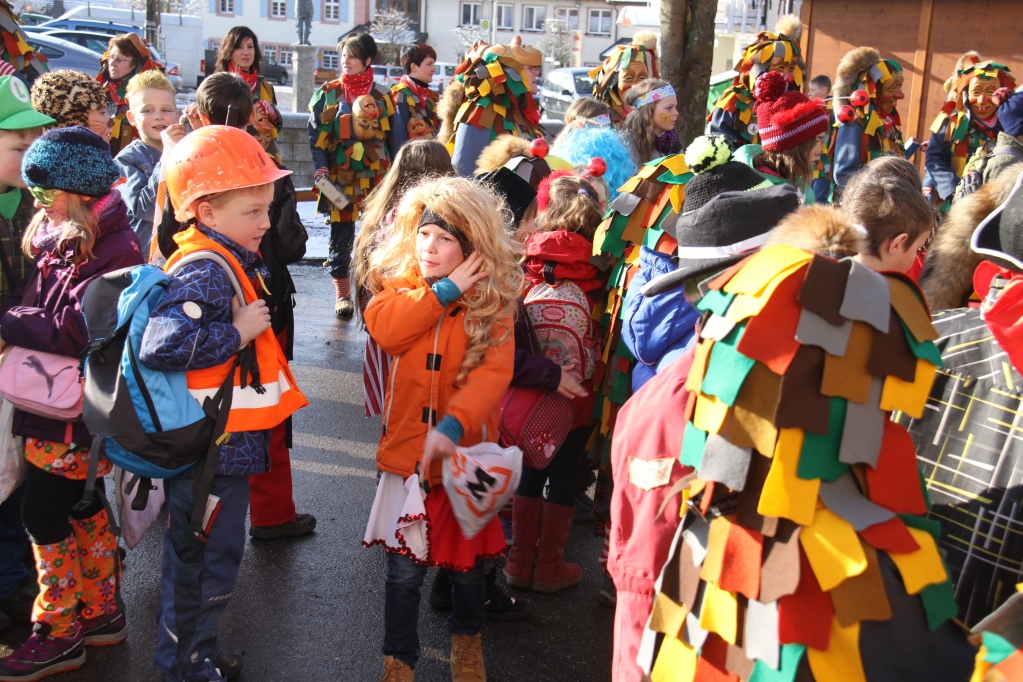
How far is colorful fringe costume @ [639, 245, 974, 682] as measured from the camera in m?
1.73

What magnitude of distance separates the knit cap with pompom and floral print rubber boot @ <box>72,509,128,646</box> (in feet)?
7.68

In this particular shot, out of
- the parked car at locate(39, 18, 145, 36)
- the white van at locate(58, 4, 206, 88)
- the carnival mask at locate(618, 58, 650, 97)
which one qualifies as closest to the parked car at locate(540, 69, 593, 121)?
the white van at locate(58, 4, 206, 88)

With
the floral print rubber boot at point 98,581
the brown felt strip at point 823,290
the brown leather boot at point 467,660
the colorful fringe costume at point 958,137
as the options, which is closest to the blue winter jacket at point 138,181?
the floral print rubber boot at point 98,581

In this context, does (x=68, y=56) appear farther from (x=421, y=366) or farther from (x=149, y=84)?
(x=421, y=366)

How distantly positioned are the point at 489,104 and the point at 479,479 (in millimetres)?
4208

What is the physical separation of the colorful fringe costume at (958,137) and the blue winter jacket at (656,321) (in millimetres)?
5286

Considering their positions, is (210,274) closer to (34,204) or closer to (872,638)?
(34,204)

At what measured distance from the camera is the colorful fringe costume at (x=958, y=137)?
7.60 m

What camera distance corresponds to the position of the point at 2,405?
10.5 feet

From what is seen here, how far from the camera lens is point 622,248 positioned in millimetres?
3684

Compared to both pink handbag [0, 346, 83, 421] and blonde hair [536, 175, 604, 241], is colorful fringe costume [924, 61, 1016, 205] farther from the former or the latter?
pink handbag [0, 346, 83, 421]

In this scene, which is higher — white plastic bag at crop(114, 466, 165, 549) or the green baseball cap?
the green baseball cap

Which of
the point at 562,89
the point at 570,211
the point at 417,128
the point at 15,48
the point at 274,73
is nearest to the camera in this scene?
the point at 570,211

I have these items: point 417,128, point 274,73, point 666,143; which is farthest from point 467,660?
point 274,73
